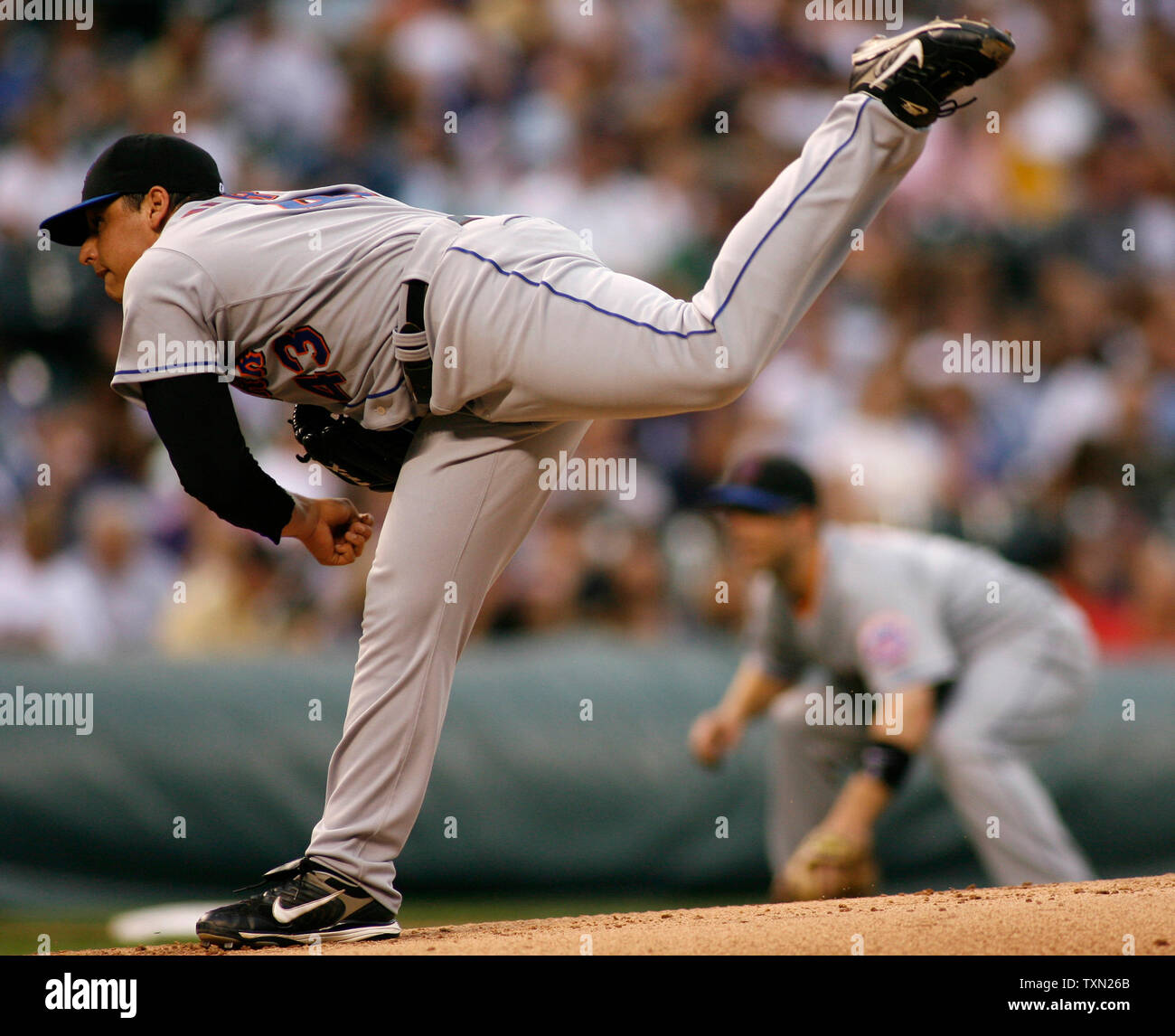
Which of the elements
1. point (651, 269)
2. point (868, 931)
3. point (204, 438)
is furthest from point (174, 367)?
point (651, 269)

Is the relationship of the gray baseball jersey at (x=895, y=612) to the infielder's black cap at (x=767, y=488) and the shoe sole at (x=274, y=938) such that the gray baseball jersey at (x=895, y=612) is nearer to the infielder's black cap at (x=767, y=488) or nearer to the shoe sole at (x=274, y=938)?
the infielder's black cap at (x=767, y=488)

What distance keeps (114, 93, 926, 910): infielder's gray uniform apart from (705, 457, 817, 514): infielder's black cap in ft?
6.41

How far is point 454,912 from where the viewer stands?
5.88 m

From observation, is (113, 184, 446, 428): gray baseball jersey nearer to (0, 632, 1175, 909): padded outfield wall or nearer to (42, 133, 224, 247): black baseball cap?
(42, 133, 224, 247): black baseball cap

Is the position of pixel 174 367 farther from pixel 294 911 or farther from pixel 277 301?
pixel 294 911

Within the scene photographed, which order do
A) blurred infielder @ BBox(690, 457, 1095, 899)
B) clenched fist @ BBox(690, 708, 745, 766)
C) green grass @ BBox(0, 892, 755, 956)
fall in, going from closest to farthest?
blurred infielder @ BBox(690, 457, 1095, 899), clenched fist @ BBox(690, 708, 745, 766), green grass @ BBox(0, 892, 755, 956)

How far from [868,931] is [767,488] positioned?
2485mm

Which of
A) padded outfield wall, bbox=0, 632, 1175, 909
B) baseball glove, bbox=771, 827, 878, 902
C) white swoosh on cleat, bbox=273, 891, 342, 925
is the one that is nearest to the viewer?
white swoosh on cleat, bbox=273, 891, 342, 925

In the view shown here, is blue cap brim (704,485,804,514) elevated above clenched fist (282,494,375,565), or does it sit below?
above

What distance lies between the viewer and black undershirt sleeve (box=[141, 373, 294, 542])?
8.76 feet

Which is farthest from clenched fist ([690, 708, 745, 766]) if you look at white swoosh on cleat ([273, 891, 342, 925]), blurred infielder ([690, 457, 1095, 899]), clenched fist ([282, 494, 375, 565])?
white swoosh on cleat ([273, 891, 342, 925])

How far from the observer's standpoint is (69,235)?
9.61 feet
